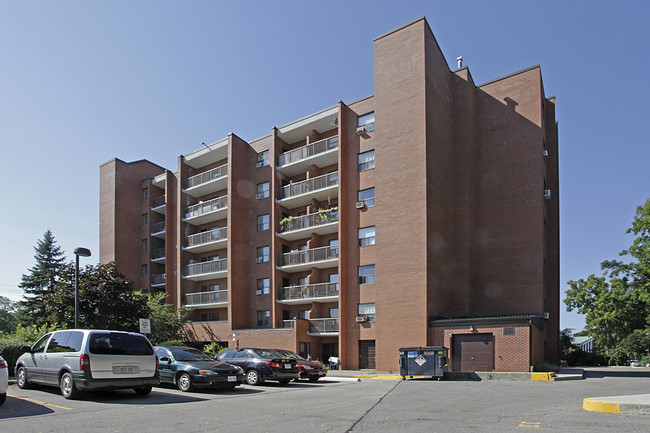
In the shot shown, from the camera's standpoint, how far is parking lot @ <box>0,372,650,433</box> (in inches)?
318

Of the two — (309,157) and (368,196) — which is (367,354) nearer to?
(368,196)

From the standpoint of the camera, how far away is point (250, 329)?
34.5 meters

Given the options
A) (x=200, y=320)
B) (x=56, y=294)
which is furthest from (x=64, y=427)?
(x=200, y=320)

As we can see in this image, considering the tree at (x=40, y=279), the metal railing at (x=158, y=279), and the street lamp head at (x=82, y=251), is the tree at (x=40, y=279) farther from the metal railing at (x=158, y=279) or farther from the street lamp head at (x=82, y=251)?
the street lamp head at (x=82, y=251)

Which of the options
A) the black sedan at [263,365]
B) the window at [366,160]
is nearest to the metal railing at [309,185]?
→ the window at [366,160]

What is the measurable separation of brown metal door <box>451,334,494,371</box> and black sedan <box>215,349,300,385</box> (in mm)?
10490

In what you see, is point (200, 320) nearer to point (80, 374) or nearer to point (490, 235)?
point (490, 235)

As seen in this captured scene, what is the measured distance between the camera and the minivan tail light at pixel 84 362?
1089 cm

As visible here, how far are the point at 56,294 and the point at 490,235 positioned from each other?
25.3 metres

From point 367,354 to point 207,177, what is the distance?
67.2 feet

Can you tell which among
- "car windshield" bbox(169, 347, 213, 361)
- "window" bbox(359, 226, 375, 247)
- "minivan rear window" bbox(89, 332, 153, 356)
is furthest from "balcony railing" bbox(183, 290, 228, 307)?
"minivan rear window" bbox(89, 332, 153, 356)

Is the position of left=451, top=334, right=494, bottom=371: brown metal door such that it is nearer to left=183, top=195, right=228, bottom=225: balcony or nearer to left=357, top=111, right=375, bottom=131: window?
left=357, top=111, right=375, bottom=131: window

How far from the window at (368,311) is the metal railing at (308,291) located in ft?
7.96

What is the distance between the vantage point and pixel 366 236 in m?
30.3
